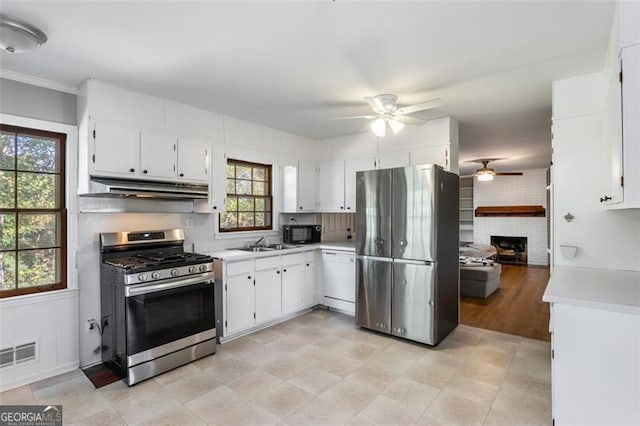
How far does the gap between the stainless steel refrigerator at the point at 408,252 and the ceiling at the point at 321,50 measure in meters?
0.90

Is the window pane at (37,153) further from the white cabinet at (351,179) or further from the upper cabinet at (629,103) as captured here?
the upper cabinet at (629,103)

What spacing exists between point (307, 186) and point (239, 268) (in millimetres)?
1841

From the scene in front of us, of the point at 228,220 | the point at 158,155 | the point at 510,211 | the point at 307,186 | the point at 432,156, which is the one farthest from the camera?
the point at 510,211

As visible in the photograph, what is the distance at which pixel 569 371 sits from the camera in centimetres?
179

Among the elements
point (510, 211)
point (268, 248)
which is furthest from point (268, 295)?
point (510, 211)

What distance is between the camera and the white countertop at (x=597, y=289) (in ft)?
5.46

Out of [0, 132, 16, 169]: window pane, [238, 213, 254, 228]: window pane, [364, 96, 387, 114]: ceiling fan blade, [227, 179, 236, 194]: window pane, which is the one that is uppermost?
[364, 96, 387, 114]: ceiling fan blade

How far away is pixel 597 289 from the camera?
1.95m

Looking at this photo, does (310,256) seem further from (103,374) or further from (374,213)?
(103,374)

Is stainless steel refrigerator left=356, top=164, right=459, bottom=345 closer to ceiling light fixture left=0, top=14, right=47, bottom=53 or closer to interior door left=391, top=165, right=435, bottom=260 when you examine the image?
interior door left=391, top=165, right=435, bottom=260

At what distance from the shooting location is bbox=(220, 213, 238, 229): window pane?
4.08m

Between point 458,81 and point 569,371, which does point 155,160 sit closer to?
point 458,81

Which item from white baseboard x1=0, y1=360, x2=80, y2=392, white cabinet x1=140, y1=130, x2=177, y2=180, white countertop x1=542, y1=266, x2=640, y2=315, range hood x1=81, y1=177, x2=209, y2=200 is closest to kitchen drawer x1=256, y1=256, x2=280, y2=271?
range hood x1=81, y1=177, x2=209, y2=200

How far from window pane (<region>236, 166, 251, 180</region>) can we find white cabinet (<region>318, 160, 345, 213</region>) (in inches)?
47.1
